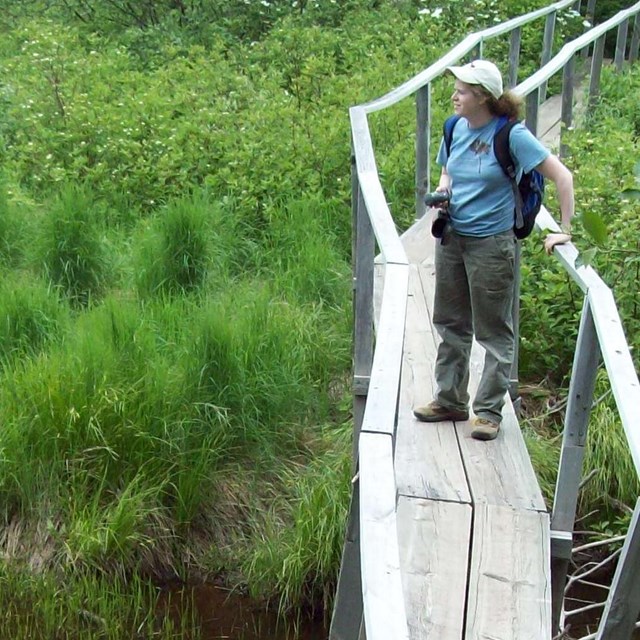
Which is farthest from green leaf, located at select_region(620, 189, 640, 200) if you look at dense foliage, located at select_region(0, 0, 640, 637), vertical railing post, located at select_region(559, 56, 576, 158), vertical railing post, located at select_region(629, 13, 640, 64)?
vertical railing post, located at select_region(629, 13, 640, 64)

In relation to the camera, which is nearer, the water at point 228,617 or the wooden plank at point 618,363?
the wooden plank at point 618,363

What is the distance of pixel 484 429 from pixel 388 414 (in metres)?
1.77

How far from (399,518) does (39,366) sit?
8.07 ft

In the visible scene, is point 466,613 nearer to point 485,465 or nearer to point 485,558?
point 485,558

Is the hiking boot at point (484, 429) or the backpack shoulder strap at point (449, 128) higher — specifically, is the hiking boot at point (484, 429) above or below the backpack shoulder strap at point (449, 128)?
below

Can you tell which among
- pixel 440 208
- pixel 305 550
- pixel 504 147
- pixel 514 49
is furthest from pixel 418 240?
pixel 514 49

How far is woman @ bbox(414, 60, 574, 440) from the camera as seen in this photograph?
3.60 m

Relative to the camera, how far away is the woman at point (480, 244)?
3598 millimetres

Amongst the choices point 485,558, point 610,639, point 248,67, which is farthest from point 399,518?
point 248,67

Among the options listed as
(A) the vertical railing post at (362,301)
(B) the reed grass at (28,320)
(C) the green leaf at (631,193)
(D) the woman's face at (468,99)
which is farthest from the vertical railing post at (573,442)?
(B) the reed grass at (28,320)

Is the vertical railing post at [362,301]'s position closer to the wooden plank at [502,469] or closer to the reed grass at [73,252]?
the wooden plank at [502,469]

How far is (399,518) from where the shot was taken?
11.1ft

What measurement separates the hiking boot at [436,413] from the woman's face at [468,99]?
1077mm

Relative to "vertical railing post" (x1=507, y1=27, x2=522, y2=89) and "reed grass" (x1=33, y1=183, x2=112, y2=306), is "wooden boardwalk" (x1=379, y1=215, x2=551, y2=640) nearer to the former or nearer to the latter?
"reed grass" (x1=33, y1=183, x2=112, y2=306)
